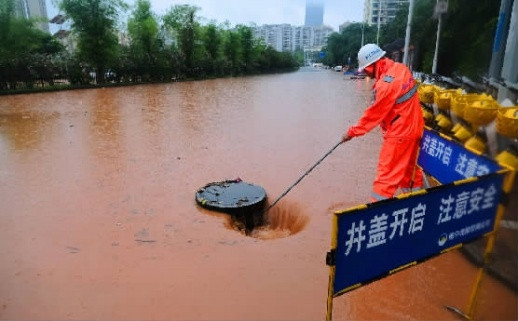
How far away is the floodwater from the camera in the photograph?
288 cm

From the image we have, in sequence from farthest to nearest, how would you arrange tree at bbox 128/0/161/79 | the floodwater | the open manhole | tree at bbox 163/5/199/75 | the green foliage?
tree at bbox 163/5/199/75
tree at bbox 128/0/161/79
the green foliage
the open manhole
the floodwater

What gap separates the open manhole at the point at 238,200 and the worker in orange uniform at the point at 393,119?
65.5 inches

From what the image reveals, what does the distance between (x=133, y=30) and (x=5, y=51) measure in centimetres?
997

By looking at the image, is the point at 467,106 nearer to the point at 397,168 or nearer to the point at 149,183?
the point at 397,168

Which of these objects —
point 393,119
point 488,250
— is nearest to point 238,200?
point 393,119

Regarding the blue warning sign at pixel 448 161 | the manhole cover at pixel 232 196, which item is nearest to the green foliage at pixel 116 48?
the manhole cover at pixel 232 196

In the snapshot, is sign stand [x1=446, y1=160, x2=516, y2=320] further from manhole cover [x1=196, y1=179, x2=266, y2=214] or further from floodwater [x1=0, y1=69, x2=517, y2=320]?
manhole cover [x1=196, y1=179, x2=266, y2=214]

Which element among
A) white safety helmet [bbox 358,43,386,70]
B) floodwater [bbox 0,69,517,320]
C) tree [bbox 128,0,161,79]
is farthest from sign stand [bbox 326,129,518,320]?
tree [bbox 128,0,161,79]

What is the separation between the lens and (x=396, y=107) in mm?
3293

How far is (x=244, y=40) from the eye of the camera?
148ft

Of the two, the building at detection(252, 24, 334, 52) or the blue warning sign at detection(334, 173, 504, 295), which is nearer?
the blue warning sign at detection(334, 173, 504, 295)

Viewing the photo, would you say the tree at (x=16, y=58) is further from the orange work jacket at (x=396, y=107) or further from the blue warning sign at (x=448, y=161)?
the blue warning sign at (x=448, y=161)

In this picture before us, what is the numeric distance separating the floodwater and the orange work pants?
29.2 inches

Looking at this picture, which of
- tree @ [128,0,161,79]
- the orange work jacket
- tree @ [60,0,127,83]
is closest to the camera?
the orange work jacket
